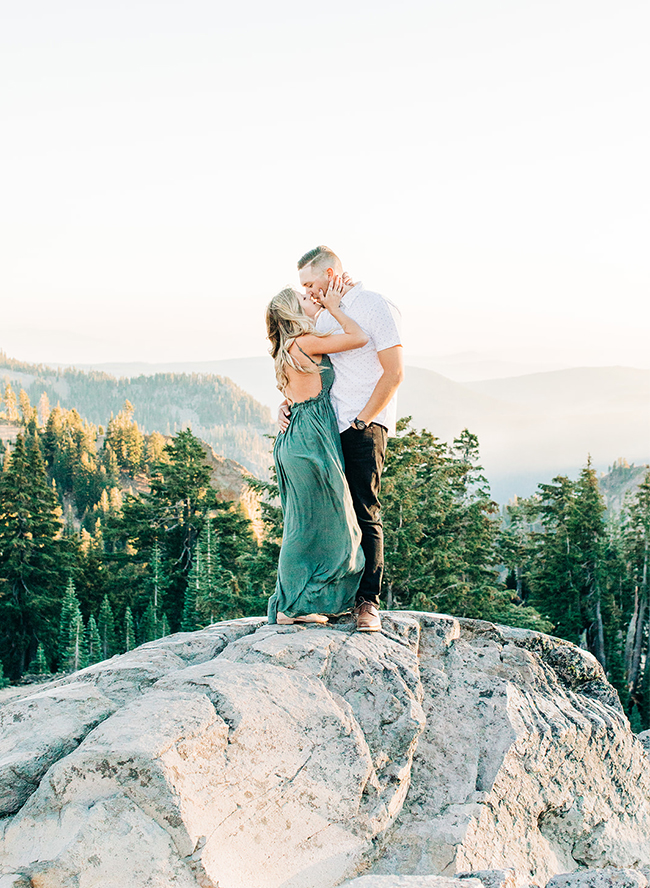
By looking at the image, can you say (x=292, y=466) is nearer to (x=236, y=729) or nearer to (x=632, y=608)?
(x=236, y=729)

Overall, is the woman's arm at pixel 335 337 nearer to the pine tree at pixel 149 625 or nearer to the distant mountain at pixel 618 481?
the pine tree at pixel 149 625

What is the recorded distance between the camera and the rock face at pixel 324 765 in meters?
4.48

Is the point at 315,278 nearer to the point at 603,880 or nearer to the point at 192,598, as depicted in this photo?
the point at 603,880

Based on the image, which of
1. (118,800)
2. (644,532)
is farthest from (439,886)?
(644,532)

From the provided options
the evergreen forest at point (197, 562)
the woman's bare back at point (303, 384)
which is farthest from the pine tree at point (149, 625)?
the woman's bare back at point (303, 384)

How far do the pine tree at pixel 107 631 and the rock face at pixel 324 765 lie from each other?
137 ft

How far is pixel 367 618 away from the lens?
659cm

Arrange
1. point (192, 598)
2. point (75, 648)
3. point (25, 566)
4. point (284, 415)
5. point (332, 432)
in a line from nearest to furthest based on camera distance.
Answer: point (332, 432)
point (284, 415)
point (75, 648)
point (192, 598)
point (25, 566)

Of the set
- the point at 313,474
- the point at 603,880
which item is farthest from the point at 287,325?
the point at 603,880

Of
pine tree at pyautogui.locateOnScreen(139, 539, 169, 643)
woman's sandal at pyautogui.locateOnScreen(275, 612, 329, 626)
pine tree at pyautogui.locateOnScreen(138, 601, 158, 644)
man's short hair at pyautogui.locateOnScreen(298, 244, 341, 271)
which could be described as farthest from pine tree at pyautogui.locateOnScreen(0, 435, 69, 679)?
man's short hair at pyautogui.locateOnScreen(298, 244, 341, 271)

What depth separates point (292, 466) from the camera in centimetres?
680

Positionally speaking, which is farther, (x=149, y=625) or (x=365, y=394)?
(x=149, y=625)

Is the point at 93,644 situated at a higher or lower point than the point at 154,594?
lower

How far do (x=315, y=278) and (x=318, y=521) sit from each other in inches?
79.2
